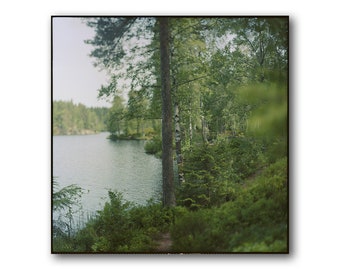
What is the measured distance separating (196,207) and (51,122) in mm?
1477

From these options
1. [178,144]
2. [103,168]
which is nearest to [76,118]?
[103,168]

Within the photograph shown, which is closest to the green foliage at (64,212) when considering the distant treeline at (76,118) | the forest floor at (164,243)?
the distant treeline at (76,118)

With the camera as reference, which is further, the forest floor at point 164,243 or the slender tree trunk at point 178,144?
the slender tree trunk at point 178,144

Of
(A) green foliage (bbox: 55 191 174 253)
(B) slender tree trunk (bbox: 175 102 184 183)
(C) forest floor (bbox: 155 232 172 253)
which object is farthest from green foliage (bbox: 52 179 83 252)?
(B) slender tree trunk (bbox: 175 102 184 183)

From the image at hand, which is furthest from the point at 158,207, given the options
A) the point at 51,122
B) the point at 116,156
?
the point at 51,122

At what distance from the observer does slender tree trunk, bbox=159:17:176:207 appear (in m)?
3.16

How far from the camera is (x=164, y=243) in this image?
3.07m

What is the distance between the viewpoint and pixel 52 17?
3100mm

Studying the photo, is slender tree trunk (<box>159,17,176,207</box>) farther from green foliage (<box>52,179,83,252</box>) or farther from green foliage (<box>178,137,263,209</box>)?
green foliage (<box>52,179,83,252</box>)

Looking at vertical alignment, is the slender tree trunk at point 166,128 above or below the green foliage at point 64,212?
above

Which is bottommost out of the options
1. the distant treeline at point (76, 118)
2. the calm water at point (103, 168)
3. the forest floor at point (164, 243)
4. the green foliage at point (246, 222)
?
the forest floor at point (164, 243)

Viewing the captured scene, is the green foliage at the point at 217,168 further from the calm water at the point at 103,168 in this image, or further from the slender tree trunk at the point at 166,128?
the calm water at the point at 103,168

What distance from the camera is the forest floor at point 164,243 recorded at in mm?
3066

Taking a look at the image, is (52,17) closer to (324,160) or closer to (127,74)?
(127,74)
